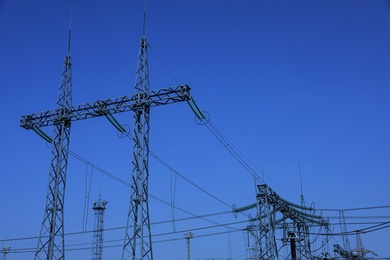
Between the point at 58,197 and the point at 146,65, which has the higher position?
the point at 146,65

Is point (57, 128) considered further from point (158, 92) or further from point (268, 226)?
point (268, 226)

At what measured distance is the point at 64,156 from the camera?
80.7ft

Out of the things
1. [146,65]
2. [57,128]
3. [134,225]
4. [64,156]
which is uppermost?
[146,65]

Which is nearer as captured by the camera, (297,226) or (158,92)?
(158,92)

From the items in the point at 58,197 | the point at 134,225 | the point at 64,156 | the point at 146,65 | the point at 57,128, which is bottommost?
the point at 134,225

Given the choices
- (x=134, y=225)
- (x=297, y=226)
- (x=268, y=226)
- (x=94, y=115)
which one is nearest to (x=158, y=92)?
(x=94, y=115)

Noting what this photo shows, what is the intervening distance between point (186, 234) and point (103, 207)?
12851mm

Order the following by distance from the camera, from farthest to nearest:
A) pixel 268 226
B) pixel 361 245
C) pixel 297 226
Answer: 1. pixel 361 245
2. pixel 297 226
3. pixel 268 226

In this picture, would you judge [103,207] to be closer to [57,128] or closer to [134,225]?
[57,128]

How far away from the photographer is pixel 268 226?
102 ft

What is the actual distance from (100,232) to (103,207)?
13.9 ft

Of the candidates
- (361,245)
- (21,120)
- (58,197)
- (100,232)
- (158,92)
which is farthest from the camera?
(361,245)

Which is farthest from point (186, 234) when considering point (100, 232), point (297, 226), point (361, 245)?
point (361, 245)

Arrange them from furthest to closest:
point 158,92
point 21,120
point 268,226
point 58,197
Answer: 1. point 268,226
2. point 21,120
3. point 58,197
4. point 158,92
